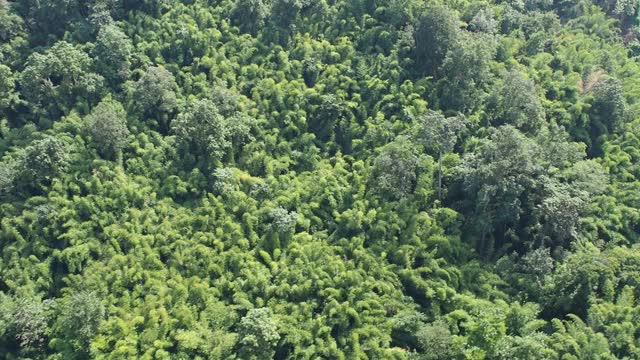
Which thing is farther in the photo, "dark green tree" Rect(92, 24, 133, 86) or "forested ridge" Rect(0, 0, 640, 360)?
"dark green tree" Rect(92, 24, 133, 86)

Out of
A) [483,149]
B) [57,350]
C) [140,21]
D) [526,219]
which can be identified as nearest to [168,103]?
[140,21]

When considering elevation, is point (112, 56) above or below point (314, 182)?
above

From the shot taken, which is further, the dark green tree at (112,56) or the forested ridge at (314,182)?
the dark green tree at (112,56)

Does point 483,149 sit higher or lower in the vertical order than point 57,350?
higher

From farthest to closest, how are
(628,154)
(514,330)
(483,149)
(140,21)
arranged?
(140,21) → (628,154) → (483,149) → (514,330)

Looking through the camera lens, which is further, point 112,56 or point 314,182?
point 112,56

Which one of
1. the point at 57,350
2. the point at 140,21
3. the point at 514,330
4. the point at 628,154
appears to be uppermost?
the point at 628,154

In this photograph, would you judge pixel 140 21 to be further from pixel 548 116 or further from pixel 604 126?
pixel 604 126

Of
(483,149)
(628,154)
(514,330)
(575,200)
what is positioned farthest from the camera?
(628,154)
